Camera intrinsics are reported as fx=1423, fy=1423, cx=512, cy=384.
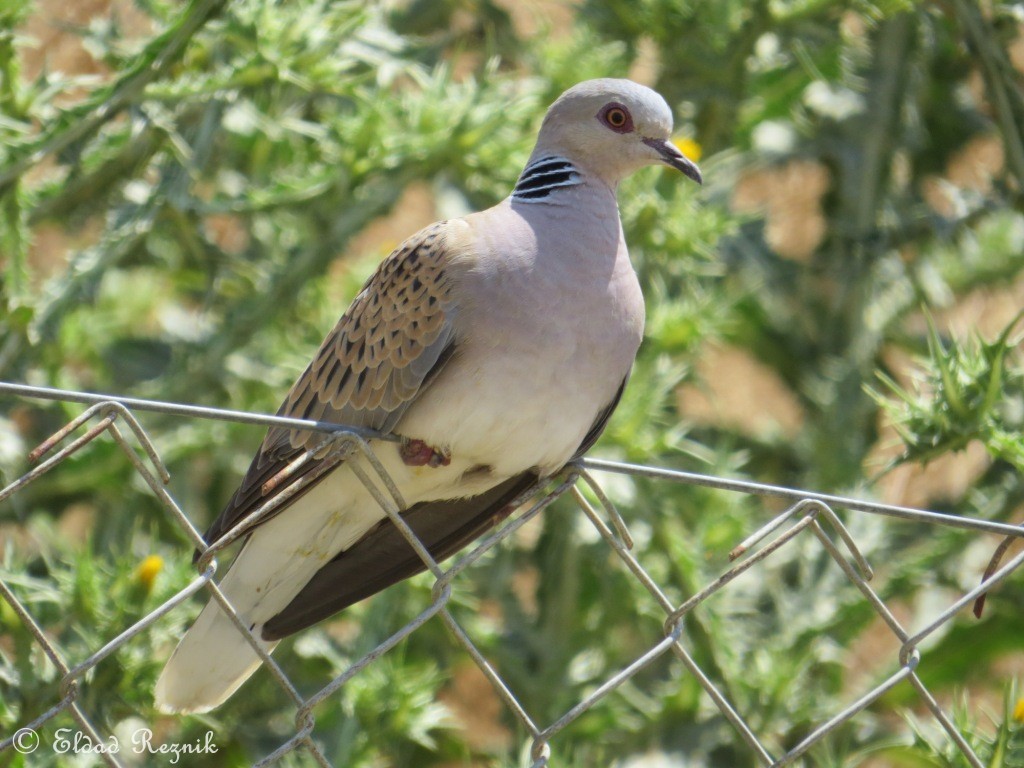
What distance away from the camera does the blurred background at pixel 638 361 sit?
317 cm

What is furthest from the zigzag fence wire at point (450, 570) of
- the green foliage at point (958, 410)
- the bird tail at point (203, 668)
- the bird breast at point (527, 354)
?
the green foliage at point (958, 410)

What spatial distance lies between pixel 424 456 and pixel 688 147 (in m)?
1.91

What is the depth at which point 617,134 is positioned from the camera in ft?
9.61

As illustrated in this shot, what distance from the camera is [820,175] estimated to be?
7035mm

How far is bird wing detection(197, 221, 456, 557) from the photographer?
99.1 inches

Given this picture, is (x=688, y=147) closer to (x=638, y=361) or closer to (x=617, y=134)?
(x=638, y=361)

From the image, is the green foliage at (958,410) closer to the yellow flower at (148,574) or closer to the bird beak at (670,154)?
the bird beak at (670,154)

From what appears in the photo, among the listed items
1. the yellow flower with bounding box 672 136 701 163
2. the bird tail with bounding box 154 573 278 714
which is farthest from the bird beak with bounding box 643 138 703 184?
the bird tail with bounding box 154 573 278 714

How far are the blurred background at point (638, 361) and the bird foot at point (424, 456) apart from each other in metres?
0.70

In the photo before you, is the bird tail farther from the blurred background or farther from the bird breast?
the bird breast

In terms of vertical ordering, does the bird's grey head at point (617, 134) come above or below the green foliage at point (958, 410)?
above

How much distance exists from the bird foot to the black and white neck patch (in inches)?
21.5

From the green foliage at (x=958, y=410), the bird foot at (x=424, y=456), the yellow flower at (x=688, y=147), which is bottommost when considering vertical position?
the green foliage at (x=958, y=410)

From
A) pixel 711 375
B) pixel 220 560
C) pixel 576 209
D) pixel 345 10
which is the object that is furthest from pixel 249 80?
pixel 711 375
